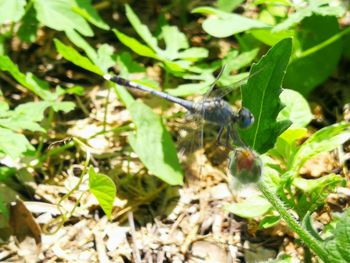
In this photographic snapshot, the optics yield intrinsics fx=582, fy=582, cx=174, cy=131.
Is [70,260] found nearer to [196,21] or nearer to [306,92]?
[306,92]

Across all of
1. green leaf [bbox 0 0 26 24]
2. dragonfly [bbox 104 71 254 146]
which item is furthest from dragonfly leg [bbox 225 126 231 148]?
green leaf [bbox 0 0 26 24]

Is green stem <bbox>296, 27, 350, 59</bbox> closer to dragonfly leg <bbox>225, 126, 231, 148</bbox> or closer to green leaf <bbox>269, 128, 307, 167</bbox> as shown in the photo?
green leaf <bbox>269, 128, 307, 167</bbox>

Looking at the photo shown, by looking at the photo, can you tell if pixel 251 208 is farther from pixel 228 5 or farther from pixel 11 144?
pixel 228 5

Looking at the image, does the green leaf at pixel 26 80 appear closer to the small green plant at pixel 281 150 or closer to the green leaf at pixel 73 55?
the green leaf at pixel 73 55

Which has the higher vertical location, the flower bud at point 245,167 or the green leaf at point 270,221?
the flower bud at point 245,167

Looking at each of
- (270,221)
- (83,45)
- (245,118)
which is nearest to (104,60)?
(83,45)

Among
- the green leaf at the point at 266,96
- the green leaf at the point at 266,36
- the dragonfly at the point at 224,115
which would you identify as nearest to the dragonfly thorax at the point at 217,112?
the dragonfly at the point at 224,115

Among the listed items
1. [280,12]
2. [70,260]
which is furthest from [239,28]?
[70,260]
